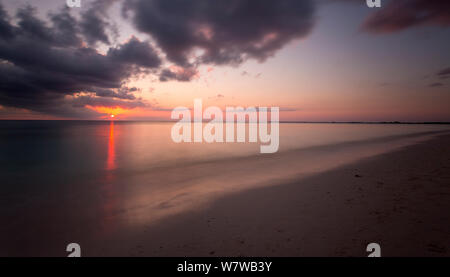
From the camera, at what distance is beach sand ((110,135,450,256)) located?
4.41 metres

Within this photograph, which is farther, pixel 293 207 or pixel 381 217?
pixel 293 207

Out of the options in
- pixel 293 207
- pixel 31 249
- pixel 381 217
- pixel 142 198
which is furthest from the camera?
pixel 142 198

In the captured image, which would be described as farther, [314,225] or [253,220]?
[253,220]

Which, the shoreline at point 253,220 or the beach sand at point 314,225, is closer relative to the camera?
the beach sand at point 314,225

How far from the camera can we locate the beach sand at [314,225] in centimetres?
441

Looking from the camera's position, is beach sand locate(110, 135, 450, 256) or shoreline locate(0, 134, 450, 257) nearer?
beach sand locate(110, 135, 450, 256)

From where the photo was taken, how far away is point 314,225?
17.4ft

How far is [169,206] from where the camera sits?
7.41 meters

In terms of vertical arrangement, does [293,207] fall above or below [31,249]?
above
